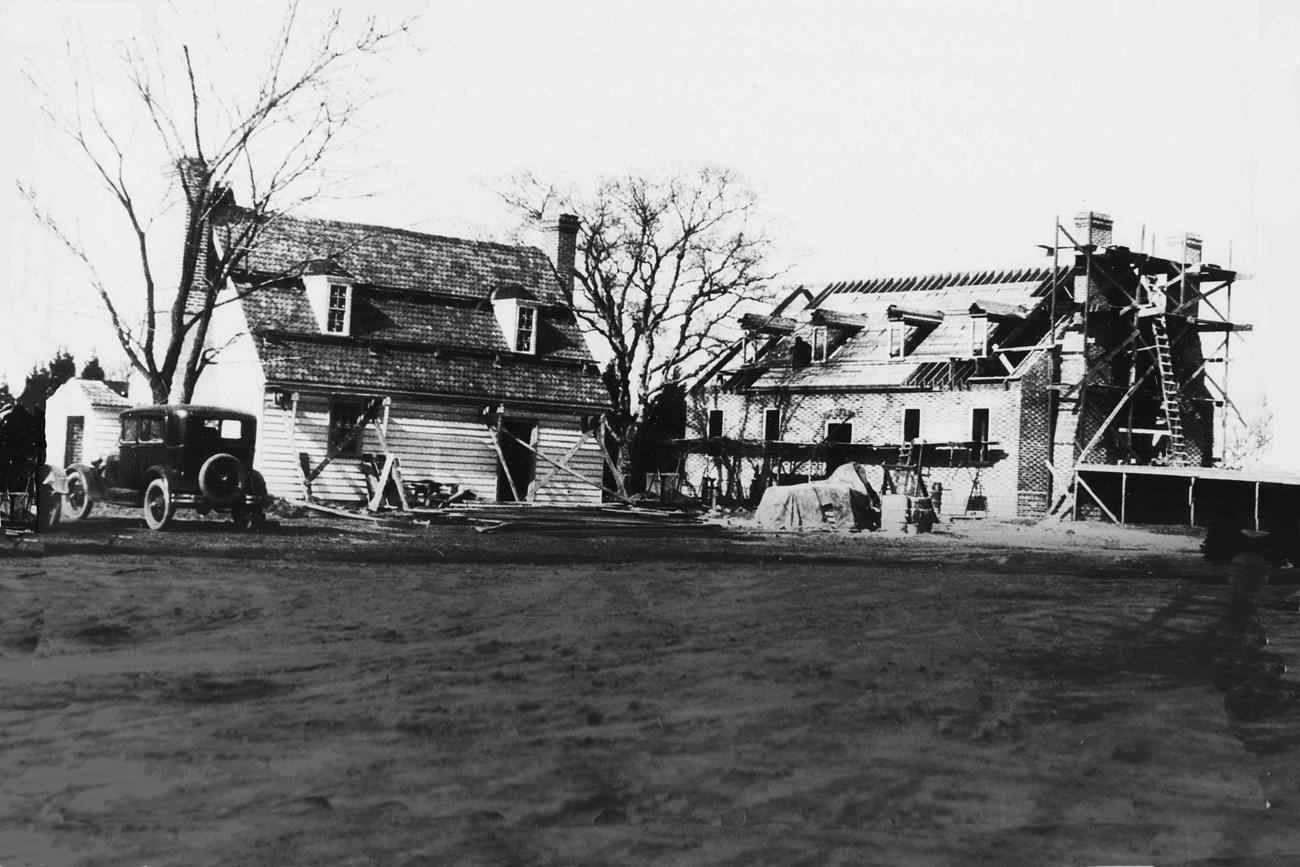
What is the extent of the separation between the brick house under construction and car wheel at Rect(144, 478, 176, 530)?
→ 3.49 metres

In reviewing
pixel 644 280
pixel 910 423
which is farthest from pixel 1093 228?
pixel 910 423

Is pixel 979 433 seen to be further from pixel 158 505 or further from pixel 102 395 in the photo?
pixel 102 395

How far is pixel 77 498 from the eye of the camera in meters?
6.46

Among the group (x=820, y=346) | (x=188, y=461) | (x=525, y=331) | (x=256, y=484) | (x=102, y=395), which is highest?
(x=820, y=346)

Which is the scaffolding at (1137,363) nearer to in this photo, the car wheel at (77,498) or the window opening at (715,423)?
the window opening at (715,423)

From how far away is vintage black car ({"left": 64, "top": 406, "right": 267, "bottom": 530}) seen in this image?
268 inches

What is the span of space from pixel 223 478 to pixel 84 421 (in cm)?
83

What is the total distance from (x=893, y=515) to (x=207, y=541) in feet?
45.8

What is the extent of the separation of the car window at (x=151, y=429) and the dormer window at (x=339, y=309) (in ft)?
3.85

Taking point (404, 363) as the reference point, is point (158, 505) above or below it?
below

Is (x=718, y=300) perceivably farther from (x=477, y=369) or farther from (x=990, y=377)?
(x=990, y=377)

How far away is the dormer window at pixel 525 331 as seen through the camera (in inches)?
281

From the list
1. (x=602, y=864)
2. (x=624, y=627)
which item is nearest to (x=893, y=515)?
(x=624, y=627)

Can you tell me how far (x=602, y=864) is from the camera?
14.7 ft
